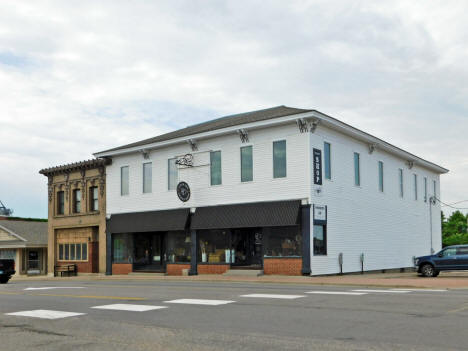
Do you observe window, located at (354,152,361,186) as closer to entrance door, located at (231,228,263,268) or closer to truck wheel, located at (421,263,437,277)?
truck wheel, located at (421,263,437,277)

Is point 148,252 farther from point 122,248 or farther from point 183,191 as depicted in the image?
point 183,191

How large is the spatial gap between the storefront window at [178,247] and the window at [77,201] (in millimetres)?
9821

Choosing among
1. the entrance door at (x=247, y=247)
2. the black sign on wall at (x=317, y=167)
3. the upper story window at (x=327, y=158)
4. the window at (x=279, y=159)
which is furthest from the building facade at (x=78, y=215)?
the black sign on wall at (x=317, y=167)

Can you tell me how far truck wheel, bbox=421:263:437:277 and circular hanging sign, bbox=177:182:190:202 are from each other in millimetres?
13550

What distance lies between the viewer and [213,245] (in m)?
33.4

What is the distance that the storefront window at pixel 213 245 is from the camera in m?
32.8

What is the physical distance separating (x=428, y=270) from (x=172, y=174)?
15740 mm

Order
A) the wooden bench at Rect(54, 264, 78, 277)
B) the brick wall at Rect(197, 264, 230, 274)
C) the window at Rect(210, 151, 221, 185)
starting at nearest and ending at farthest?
1. the brick wall at Rect(197, 264, 230, 274)
2. the window at Rect(210, 151, 221, 185)
3. the wooden bench at Rect(54, 264, 78, 277)

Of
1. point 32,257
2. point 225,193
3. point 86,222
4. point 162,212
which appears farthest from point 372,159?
point 32,257

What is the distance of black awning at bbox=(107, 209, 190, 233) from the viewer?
34.5m

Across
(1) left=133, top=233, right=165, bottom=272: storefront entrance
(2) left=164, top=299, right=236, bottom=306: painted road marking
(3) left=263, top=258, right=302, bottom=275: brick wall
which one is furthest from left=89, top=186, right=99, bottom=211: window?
(2) left=164, top=299, right=236, bottom=306: painted road marking

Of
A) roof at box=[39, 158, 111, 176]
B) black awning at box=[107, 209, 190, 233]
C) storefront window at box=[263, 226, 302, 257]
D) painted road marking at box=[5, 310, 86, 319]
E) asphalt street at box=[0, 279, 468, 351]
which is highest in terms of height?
roof at box=[39, 158, 111, 176]

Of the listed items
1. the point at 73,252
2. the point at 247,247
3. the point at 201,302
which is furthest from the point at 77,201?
the point at 201,302

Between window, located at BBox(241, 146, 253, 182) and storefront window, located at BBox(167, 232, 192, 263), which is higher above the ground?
window, located at BBox(241, 146, 253, 182)
